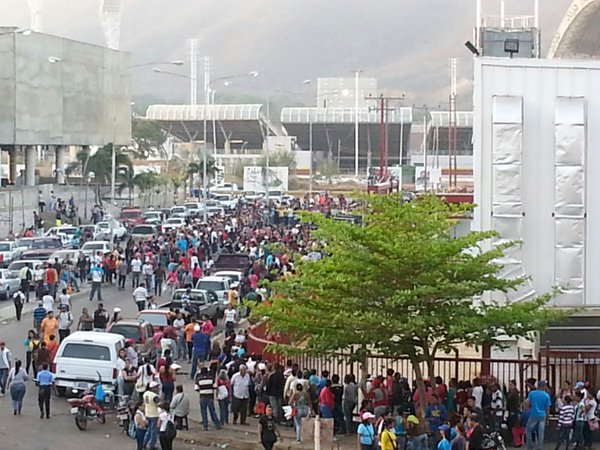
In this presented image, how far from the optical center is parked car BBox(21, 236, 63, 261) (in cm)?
4341

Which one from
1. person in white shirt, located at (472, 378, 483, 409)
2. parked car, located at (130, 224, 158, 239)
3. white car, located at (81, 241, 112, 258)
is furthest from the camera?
parked car, located at (130, 224, 158, 239)

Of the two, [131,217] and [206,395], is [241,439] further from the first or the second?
[131,217]

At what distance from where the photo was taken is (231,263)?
43.1m

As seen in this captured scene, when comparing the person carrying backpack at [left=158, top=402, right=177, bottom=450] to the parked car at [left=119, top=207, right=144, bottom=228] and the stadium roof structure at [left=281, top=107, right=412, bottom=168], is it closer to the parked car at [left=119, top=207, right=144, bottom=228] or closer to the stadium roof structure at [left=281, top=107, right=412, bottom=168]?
the parked car at [left=119, top=207, right=144, bottom=228]

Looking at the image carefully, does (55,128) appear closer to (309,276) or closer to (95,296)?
(95,296)

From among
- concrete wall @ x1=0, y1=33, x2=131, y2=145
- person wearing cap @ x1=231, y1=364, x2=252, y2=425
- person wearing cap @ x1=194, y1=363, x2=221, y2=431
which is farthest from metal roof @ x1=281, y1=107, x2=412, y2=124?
person wearing cap @ x1=194, y1=363, x2=221, y2=431

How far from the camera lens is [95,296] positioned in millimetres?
39531

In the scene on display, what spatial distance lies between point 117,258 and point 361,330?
23548 mm

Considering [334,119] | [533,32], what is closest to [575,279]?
[533,32]

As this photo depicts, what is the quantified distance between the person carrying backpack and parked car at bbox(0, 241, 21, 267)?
26.1 m

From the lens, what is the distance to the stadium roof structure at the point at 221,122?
507 feet

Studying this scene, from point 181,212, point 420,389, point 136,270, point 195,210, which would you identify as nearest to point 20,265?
point 136,270

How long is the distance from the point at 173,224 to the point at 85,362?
1457 inches

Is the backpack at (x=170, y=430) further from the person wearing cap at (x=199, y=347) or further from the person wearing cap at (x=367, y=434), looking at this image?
the person wearing cap at (x=199, y=347)
